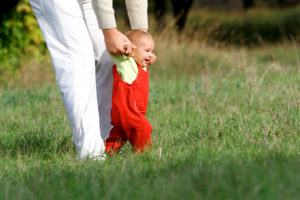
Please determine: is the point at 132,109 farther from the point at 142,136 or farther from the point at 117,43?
the point at 117,43

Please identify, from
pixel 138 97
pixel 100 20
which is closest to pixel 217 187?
pixel 138 97

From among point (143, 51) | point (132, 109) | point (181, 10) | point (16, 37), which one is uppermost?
point (143, 51)

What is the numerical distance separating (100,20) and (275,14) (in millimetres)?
21891

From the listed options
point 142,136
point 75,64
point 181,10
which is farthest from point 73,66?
point 181,10

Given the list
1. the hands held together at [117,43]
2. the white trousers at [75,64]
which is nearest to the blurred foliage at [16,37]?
the white trousers at [75,64]

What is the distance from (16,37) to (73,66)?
663 centimetres

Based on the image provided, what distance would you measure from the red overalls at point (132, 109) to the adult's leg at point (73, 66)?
0.56ft

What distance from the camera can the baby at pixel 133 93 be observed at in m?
3.33

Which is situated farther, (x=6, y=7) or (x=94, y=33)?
(x=6, y=7)

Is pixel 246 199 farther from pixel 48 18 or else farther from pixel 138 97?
pixel 48 18

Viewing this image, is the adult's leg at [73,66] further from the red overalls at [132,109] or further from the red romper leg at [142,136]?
the red romper leg at [142,136]

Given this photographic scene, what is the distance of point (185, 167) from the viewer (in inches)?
108

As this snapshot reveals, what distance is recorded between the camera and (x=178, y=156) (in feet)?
10.2

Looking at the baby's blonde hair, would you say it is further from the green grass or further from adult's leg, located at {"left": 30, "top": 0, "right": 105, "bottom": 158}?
the green grass
